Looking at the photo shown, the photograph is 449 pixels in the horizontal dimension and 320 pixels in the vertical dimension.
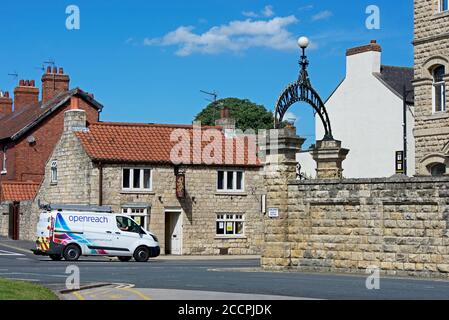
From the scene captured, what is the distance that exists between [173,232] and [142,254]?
8.04 metres

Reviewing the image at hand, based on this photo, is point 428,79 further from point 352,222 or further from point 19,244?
point 19,244

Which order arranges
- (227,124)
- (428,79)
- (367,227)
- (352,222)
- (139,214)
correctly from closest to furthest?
(367,227)
(352,222)
(428,79)
(139,214)
(227,124)

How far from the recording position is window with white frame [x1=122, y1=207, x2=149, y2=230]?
42491 millimetres

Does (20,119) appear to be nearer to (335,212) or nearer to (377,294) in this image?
(335,212)

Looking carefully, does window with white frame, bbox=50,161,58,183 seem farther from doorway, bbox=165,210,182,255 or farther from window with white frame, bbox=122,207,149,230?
doorway, bbox=165,210,182,255

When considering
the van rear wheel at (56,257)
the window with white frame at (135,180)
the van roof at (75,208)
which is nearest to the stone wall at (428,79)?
the van roof at (75,208)

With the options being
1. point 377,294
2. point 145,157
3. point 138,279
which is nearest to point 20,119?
point 145,157

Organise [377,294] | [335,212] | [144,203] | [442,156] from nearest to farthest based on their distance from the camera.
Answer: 1. [377,294]
2. [335,212]
3. [442,156]
4. [144,203]

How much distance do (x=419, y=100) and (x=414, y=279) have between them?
991cm

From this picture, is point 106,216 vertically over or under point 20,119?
under

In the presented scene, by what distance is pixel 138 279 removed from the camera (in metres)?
22.1

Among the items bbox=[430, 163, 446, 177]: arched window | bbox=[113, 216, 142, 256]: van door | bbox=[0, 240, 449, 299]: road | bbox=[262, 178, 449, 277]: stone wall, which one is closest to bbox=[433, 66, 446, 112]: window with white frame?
bbox=[430, 163, 446, 177]: arched window

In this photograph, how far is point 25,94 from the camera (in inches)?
2486

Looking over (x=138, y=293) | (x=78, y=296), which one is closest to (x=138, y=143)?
(x=138, y=293)
